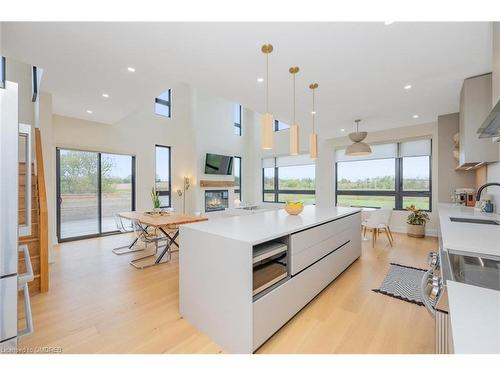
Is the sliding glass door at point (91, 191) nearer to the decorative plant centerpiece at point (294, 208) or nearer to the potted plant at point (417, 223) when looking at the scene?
the decorative plant centerpiece at point (294, 208)

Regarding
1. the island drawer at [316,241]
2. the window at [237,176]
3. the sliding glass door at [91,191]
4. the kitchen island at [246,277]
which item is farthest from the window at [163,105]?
the island drawer at [316,241]

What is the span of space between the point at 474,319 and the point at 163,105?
7.31 metres

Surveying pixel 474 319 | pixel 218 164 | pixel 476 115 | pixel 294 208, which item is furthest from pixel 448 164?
pixel 218 164

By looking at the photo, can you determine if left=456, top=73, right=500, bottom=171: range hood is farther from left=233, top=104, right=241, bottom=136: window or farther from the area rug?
left=233, top=104, right=241, bottom=136: window

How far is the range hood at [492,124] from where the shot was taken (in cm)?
117

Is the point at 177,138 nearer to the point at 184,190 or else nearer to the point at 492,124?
the point at 184,190

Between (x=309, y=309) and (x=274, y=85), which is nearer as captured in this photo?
(x=309, y=309)

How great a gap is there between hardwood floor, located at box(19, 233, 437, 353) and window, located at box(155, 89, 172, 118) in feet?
15.5

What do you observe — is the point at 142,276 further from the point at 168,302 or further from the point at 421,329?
the point at 421,329

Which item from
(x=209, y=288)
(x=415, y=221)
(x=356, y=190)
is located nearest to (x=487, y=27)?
(x=209, y=288)

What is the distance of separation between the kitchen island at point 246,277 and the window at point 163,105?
557 centimetres

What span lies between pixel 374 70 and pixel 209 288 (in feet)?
10.1

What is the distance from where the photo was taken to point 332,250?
104 inches
